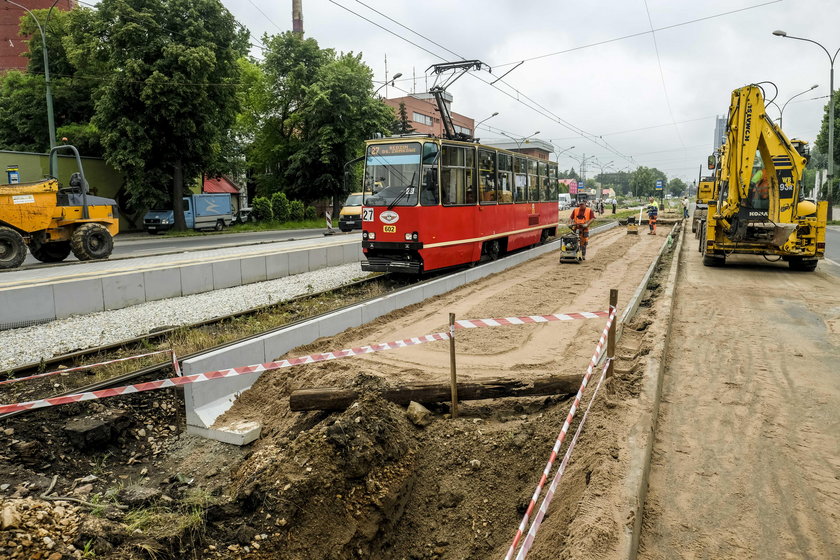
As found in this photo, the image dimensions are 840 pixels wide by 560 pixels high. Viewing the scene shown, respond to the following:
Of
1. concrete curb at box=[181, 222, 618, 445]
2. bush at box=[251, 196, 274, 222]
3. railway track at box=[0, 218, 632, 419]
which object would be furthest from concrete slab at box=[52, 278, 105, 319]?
bush at box=[251, 196, 274, 222]

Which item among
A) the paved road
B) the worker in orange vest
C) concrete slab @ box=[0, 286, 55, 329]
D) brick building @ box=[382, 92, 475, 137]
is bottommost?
concrete slab @ box=[0, 286, 55, 329]

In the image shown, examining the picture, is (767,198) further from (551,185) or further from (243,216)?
(243,216)

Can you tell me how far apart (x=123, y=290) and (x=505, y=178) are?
9989mm

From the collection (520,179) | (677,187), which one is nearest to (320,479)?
(520,179)

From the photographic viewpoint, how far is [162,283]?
11414mm

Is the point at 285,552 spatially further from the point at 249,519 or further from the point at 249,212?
the point at 249,212

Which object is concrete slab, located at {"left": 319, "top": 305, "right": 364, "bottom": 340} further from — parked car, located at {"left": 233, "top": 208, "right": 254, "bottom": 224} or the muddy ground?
parked car, located at {"left": 233, "top": 208, "right": 254, "bottom": 224}

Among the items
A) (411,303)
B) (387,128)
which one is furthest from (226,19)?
(411,303)

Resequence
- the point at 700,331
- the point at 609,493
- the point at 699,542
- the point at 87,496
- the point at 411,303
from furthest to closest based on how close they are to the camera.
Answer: the point at 411,303
the point at 700,331
the point at 87,496
the point at 609,493
the point at 699,542

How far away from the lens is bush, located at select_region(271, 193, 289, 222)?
36.9 metres

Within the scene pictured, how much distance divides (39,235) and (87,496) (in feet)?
40.8

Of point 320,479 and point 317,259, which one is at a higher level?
point 317,259

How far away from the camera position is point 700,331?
8266mm

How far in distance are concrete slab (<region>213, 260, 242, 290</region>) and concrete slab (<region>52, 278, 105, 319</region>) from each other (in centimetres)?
280
